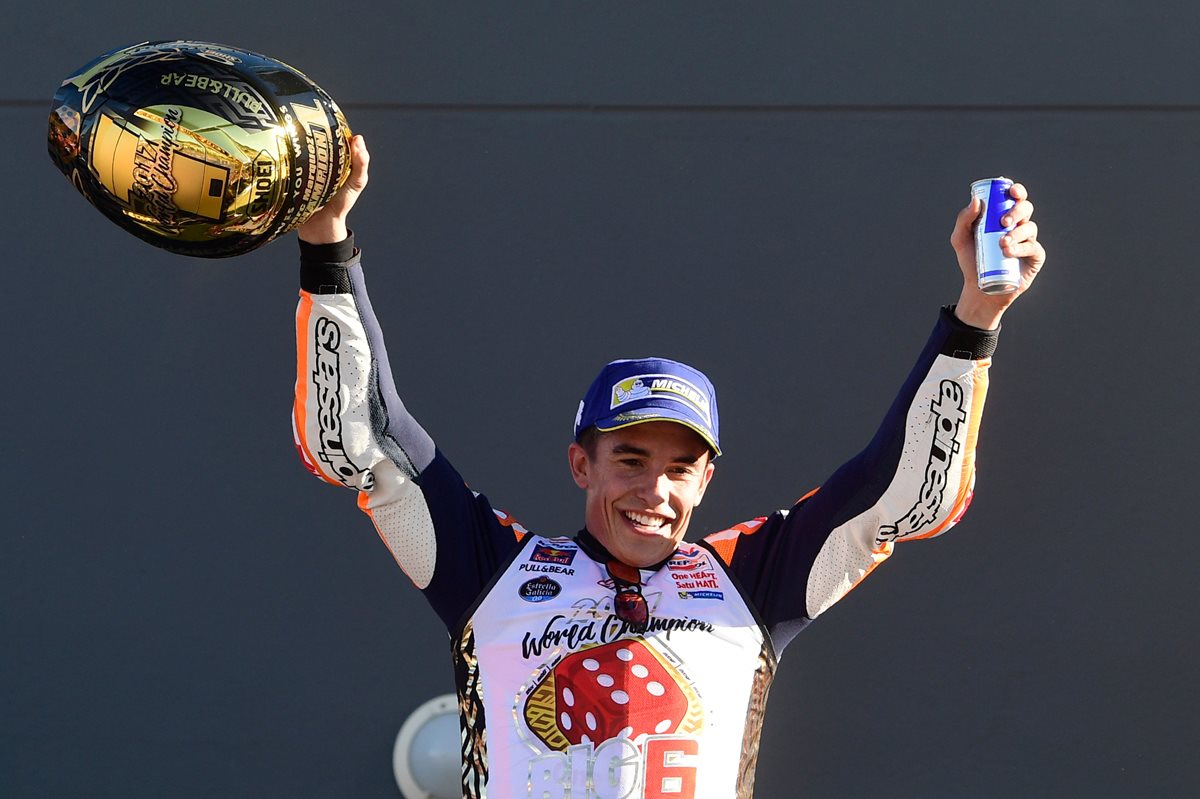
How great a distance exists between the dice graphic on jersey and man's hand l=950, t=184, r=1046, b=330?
743 mm

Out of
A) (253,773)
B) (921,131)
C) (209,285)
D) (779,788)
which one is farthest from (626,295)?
(253,773)

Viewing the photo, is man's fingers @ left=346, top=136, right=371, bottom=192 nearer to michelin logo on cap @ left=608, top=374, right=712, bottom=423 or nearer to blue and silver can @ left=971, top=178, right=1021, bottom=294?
michelin logo on cap @ left=608, top=374, right=712, bottom=423

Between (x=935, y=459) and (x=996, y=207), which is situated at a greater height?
(x=996, y=207)

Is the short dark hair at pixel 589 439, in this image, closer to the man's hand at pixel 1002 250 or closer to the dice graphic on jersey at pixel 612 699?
the dice graphic on jersey at pixel 612 699

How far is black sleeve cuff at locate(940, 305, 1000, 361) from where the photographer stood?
2197 mm

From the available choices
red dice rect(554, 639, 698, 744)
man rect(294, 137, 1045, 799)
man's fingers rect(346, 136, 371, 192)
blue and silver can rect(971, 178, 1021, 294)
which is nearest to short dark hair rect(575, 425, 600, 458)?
man rect(294, 137, 1045, 799)

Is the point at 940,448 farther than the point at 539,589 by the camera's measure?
No

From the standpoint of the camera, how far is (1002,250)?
2080mm

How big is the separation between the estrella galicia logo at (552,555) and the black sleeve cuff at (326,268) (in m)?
0.56

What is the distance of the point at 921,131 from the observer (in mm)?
Result: 3652

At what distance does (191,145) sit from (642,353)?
1880 mm

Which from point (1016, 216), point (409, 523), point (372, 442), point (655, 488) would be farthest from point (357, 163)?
point (1016, 216)

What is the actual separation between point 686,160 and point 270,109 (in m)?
1.80

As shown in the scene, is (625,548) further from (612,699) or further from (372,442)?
(372,442)
